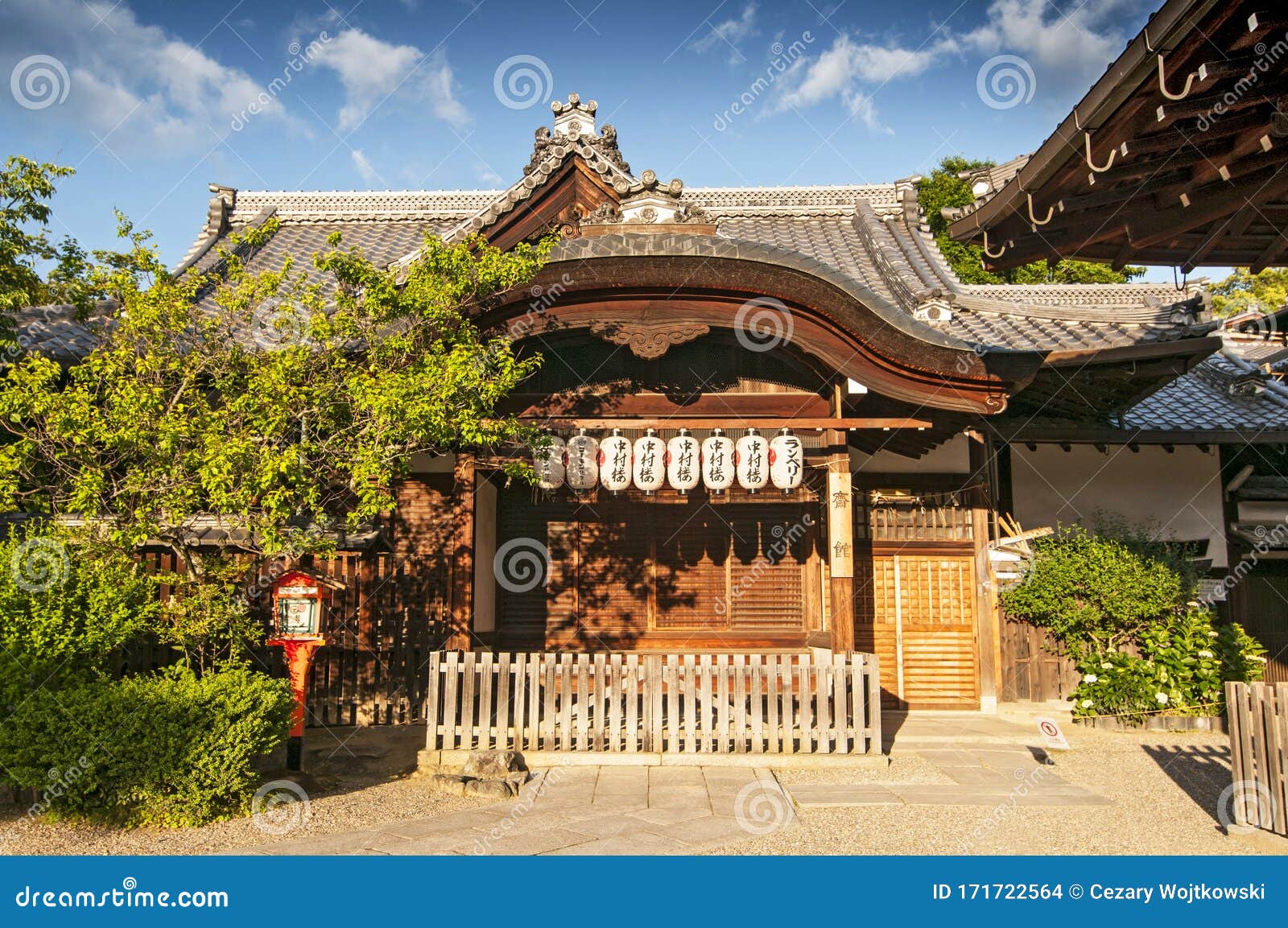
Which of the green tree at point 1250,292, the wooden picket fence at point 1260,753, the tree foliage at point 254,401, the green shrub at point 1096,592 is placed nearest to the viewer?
the wooden picket fence at point 1260,753

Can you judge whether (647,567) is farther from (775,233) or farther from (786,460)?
(775,233)

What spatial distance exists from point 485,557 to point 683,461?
132 inches

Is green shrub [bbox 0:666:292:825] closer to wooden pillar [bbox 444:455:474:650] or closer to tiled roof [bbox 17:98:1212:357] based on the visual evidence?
wooden pillar [bbox 444:455:474:650]

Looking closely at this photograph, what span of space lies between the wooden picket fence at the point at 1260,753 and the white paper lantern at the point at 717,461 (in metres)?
5.33

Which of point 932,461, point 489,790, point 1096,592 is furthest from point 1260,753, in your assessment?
point 932,461

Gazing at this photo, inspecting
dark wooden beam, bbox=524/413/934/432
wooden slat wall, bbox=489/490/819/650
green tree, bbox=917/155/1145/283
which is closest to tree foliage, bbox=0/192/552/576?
dark wooden beam, bbox=524/413/934/432

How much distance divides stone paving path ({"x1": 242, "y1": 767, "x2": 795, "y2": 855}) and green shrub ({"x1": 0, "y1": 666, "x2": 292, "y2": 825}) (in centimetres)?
108

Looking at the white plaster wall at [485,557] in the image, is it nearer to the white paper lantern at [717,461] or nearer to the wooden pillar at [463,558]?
the wooden pillar at [463,558]

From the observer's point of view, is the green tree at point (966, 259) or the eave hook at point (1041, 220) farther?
the green tree at point (966, 259)

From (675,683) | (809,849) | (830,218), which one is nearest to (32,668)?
(675,683)

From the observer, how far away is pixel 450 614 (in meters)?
11.6

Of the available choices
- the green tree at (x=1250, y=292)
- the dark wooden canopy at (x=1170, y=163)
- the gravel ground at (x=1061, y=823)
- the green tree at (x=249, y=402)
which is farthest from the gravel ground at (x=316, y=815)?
the green tree at (x=1250, y=292)

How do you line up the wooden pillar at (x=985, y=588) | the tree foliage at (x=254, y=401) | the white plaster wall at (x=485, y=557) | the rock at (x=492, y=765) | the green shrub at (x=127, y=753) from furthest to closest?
the wooden pillar at (x=985, y=588), the white plaster wall at (x=485, y=557), the rock at (x=492, y=765), the tree foliage at (x=254, y=401), the green shrub at (x=127, y=753)

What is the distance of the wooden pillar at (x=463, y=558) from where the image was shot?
1077 centimetres
